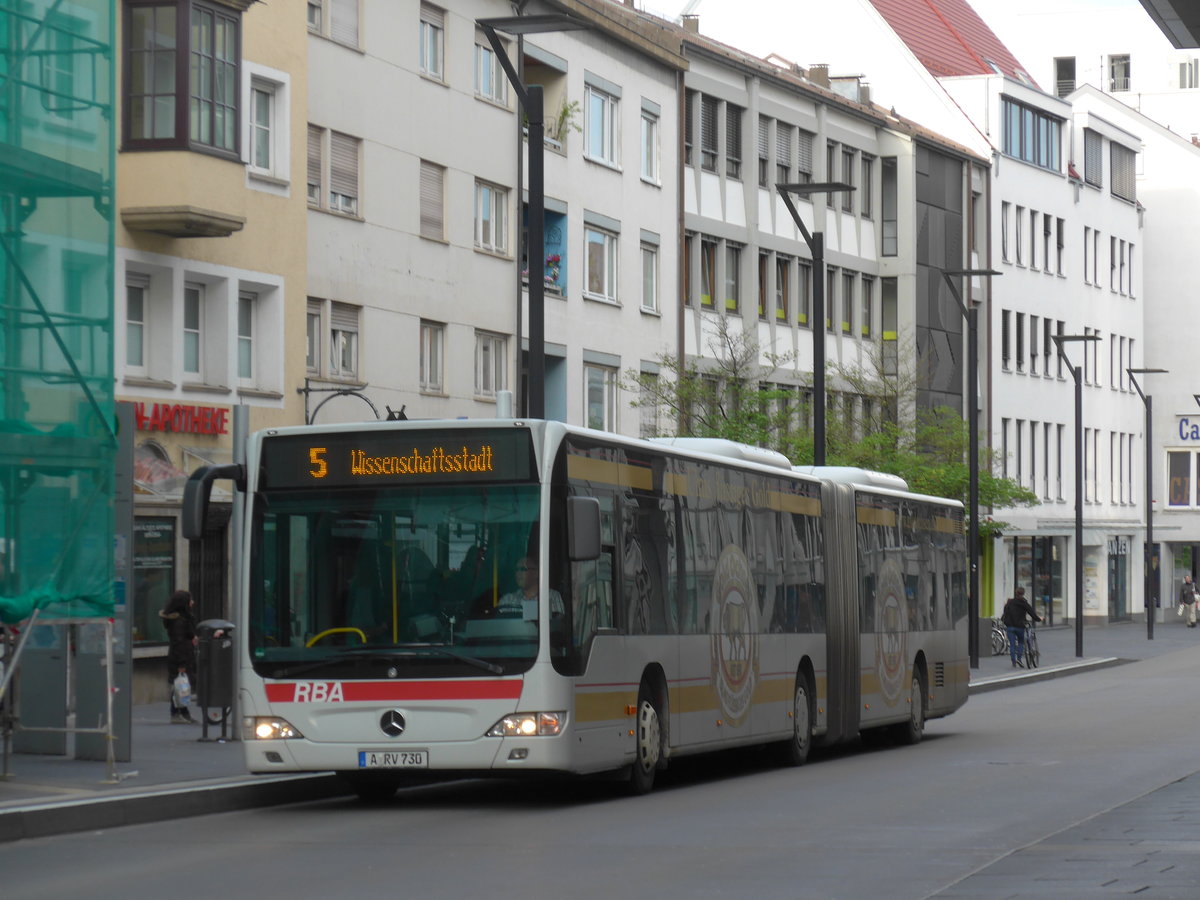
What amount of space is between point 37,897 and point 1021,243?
2650 inches

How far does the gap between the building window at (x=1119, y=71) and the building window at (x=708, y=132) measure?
62.1 m

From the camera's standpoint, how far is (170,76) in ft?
105

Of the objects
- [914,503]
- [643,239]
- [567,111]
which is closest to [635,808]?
[914,503]

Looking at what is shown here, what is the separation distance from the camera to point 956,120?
7300cm

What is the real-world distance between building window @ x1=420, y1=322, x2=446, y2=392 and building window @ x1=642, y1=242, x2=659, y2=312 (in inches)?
392

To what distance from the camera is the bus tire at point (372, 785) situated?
17.9 m

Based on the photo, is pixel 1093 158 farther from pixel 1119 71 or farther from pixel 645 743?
pixel 645 743

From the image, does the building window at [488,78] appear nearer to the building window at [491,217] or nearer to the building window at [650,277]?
the building window at [491,217]

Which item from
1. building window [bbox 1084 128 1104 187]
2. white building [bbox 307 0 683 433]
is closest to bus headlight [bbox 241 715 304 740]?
white building [bbox 307 0 683 433]

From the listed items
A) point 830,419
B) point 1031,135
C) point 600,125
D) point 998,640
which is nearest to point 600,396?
point 830,419

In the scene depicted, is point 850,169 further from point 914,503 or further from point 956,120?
point 914,503

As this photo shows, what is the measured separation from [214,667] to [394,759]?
6.14 metres

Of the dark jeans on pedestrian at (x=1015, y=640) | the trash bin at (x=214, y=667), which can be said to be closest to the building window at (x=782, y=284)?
the dark jeans on pedestrian at (x=1015, y=640)

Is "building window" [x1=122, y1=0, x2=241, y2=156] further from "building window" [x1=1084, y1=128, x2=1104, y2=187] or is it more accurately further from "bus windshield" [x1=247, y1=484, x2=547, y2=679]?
"building window" [x1=1084, y1=128, x2=1104, y2=187]
